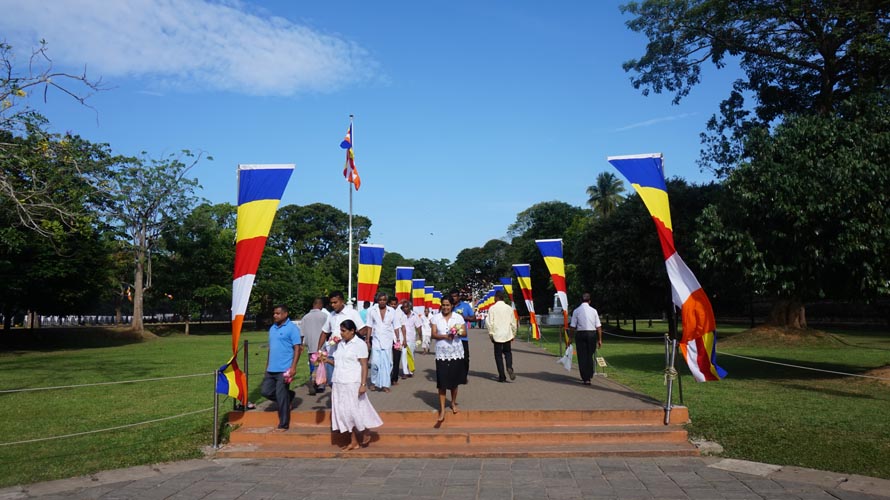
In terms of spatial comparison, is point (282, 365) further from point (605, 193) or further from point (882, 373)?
point (605, 193)

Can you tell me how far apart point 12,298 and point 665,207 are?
30050 millimetres

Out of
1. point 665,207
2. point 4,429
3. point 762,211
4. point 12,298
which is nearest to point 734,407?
point 665,207

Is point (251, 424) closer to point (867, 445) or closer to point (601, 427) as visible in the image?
point (601, 427)

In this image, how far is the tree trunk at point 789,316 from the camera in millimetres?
22906

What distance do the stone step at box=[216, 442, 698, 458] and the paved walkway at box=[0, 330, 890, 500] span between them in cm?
14

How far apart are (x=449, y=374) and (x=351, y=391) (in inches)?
58.1

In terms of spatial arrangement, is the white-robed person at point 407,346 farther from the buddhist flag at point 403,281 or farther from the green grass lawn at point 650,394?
the buddhist flag at point 403,281

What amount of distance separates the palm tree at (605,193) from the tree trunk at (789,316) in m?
36.0

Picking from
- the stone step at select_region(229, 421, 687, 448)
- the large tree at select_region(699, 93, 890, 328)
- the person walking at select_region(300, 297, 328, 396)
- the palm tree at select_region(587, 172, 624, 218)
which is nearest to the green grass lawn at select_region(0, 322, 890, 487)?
the stone step at select_region(229, 421, 687, 448)

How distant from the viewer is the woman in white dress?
24.3 feet

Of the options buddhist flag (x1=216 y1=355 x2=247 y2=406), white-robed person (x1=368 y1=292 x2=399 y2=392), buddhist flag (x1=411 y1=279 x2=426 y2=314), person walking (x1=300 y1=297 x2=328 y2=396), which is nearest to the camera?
buddhist flag (x1=216 y1=355 x2=247 y2=406)

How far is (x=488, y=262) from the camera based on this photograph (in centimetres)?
8925

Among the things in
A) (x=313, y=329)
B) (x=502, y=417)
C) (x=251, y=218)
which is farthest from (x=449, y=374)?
(x=251, y=218)

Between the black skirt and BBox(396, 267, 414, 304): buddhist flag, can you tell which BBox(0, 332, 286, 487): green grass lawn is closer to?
the black skirt
